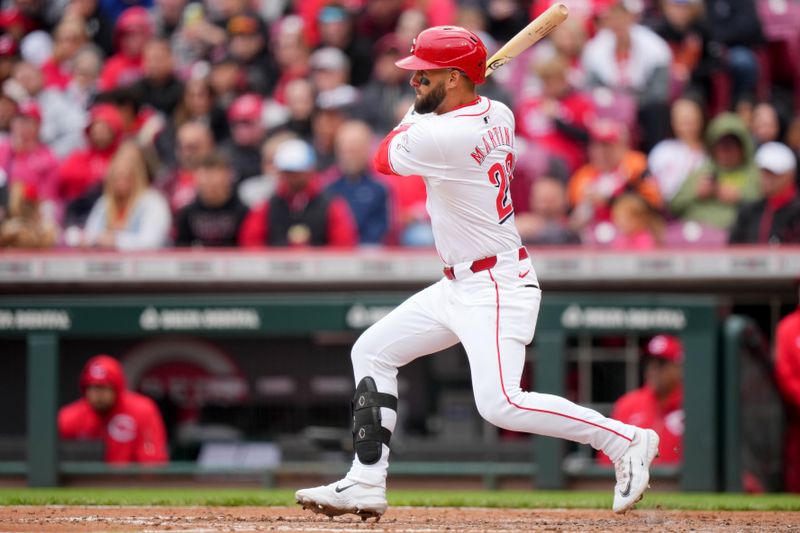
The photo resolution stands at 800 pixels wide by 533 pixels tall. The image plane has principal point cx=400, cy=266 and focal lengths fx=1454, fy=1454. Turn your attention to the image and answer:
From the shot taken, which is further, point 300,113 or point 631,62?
point 300,113

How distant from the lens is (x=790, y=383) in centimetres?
776

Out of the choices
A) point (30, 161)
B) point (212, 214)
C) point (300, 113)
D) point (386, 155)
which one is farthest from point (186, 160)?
point (386, 155)

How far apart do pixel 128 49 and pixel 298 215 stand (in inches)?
158

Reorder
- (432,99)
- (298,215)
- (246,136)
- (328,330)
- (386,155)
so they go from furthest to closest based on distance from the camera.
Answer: (246,136) → (298,215) → (328,330) → (432,99) → (386,155)

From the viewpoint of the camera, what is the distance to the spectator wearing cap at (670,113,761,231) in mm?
9234

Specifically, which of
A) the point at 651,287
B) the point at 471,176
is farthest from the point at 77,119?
the point at 471,176

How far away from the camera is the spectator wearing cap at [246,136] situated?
10.7 metres

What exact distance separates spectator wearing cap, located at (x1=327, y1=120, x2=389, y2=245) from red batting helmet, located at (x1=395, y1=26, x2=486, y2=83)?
4203 millimetres

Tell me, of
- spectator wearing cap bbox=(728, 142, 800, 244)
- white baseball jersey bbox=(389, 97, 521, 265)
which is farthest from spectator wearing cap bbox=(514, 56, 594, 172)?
white baseball jersey bbox=(389, 97, 521, 265)

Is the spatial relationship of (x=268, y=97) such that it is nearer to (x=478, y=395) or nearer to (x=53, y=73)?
(x=53, y=73)

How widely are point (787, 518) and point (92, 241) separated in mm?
5217

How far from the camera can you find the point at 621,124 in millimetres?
10234

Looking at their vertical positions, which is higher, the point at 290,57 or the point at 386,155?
the point at 290,57

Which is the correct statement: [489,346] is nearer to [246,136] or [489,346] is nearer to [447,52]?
[447,52]
